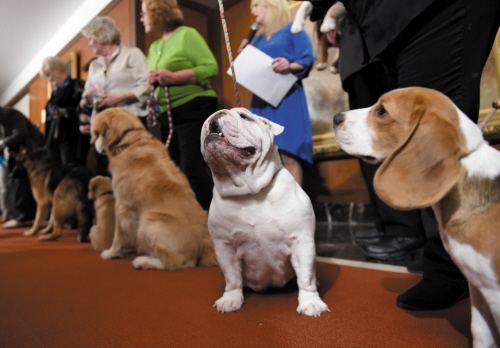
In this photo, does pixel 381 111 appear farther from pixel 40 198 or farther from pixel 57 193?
pixel 40 198

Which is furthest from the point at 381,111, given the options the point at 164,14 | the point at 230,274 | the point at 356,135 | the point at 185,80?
the point at 164,14

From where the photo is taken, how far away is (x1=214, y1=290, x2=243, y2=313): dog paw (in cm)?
129

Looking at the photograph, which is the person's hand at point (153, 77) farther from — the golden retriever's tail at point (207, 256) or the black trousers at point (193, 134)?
the golden retriever's tail at point (207, 256)

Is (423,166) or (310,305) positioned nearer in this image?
(423,166)

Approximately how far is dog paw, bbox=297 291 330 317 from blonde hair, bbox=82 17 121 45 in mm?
2961

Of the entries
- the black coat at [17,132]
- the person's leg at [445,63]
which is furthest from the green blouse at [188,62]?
the black coat at [17,132]

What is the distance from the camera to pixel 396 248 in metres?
2.04

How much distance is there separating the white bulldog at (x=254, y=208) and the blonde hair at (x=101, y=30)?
7.91 feet

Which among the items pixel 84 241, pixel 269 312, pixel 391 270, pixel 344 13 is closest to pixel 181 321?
pixel 269 312

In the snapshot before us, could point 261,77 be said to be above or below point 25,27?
below

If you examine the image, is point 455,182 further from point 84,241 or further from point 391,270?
point 84,241

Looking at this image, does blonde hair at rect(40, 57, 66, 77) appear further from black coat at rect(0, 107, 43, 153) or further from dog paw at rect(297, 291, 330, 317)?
dog paw at rect(297, 291, 330, 317)

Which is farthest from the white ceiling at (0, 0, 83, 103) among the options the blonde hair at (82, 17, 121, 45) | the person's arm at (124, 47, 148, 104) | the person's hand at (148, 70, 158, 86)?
the person's hand at (148, 70, 158, 86)

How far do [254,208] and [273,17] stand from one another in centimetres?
183
